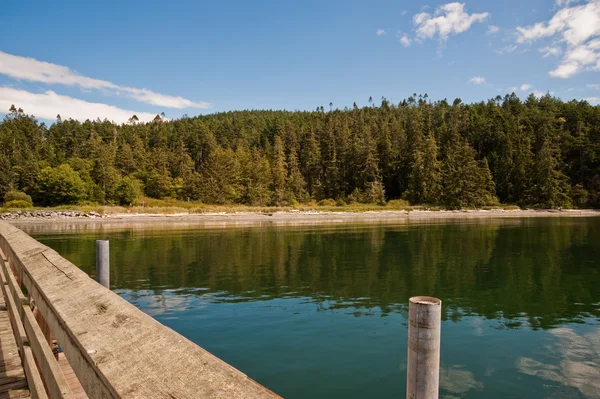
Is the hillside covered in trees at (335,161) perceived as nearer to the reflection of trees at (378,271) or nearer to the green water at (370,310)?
the reflection of trees at (378,271)

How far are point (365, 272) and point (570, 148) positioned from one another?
342 ft

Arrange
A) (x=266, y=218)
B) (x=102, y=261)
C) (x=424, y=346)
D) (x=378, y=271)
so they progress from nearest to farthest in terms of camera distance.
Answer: (x=424, y=346) < (x=102, y=261) < (x=378, y=271) < (x=266, y=218)

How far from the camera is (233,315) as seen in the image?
13211mm

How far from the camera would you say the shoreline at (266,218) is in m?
53.7

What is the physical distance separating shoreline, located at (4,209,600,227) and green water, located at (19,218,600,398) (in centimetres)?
2653

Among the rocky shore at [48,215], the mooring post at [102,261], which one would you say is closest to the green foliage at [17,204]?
the rocky shore at [48,215]

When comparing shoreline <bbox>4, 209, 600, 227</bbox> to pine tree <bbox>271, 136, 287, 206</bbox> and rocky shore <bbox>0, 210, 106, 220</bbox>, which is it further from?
pine tree <bbox>271, 136, 287, 206</bbox>

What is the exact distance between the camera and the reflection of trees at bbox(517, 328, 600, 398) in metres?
8.45

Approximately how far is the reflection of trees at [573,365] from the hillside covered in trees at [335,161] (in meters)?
77.7

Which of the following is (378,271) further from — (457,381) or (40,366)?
(40,366)

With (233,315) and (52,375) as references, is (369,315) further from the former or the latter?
(52,375)

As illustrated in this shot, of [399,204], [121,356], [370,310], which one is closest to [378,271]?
[370,310]

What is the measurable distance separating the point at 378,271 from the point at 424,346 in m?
18.1

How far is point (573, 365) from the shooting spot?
933cm
